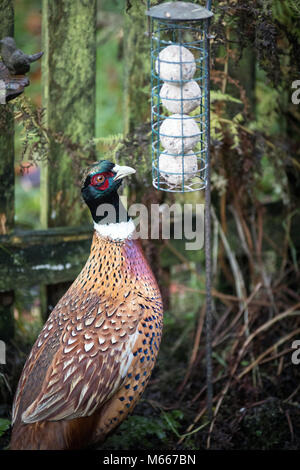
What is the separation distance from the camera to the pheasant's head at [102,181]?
3828 mm

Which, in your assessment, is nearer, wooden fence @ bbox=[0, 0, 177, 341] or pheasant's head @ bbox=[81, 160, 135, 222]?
pheasant's head @ bbox=[81, 160, 135, 222]

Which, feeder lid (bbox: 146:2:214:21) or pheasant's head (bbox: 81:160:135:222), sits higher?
feeder lid (bbox: 146:2:214:21)

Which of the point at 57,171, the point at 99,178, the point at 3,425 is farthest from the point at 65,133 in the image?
the point at 3,425

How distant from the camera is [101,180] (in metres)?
3.84

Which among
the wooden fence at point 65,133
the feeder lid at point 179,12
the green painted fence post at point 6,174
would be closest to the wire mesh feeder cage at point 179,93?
the feeder lid at point 179,12

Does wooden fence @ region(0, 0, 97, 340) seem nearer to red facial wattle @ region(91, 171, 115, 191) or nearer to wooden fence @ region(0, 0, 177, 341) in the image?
wooden fence @ region(0, 0, 177, 341)

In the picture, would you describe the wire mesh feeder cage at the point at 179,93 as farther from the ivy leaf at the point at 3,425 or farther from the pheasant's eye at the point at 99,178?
the ivy leaf at the point at 3,425

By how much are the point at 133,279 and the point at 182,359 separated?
1.65 meters

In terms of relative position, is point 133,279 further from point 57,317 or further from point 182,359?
point 182,359

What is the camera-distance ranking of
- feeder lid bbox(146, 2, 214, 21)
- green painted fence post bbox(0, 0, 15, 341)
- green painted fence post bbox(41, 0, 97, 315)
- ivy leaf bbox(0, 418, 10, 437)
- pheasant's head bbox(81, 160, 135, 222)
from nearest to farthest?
feeder lid bbox(146, 2, 214, 21), pheasant's head bbox(81, 160, 135, 222), ivy leaf bbox(0, 418, 10, 437), green painted fence post bbox(0, 0, 15, 341), green painted fence post bbox(41, 0, 97, 315)

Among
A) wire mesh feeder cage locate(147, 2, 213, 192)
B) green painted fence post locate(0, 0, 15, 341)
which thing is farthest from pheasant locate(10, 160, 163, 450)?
green painted fence post locate(0, 0, 15, 341)

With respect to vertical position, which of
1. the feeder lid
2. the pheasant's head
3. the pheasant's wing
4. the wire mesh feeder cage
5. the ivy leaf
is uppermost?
the feeder lid

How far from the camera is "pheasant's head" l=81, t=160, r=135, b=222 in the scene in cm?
383

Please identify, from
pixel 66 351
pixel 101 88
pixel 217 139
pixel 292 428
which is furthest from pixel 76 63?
pixel 101 88
